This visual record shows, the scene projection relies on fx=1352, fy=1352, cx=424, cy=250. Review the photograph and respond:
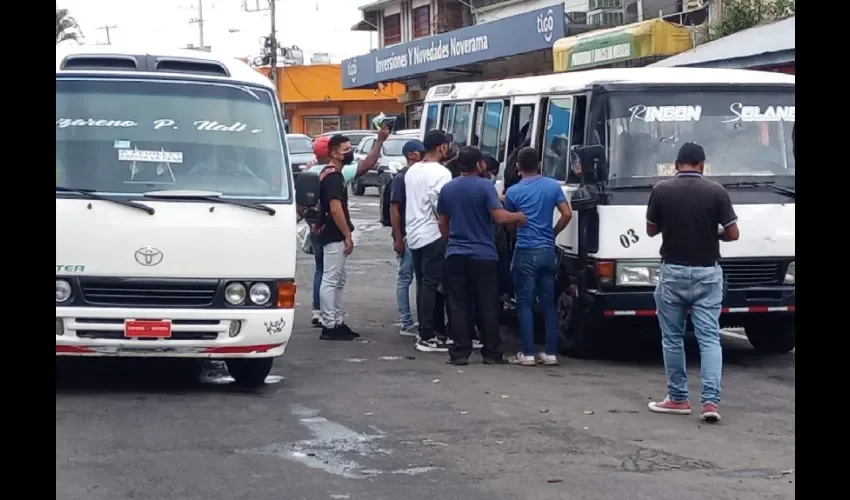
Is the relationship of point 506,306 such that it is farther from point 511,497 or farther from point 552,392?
point 511,497

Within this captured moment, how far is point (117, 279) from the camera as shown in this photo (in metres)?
8.77

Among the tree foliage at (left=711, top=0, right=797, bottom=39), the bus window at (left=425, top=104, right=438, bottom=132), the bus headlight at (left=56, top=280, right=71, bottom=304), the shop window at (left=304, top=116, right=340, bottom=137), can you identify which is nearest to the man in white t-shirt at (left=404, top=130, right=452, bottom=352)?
the bus window at (left=425, top=104, right=438, bottom=132)

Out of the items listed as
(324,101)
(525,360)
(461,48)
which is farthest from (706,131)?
(324,101)

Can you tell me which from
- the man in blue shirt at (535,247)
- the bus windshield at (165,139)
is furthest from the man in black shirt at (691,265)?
the bus windshield at (165,139)

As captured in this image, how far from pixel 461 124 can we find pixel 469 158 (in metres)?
3.53

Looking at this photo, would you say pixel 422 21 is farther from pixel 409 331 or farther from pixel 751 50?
pixel 409 331

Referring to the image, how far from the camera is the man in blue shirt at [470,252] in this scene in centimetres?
1088

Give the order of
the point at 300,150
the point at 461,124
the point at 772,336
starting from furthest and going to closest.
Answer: the point at 300,150 < the point at 461,124 < the point at 772,336

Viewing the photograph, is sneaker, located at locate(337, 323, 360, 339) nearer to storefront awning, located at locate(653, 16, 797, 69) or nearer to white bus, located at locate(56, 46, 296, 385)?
white bus, located at locate(56, 46, 296, 385)

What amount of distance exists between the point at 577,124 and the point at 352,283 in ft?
22.3

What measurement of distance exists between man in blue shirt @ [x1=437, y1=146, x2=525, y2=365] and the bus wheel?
2.19 feet

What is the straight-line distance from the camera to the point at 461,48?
1470 inches

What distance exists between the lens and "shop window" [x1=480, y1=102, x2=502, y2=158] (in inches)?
521

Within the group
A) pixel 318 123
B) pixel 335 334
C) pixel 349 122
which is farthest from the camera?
pixel 318 123
